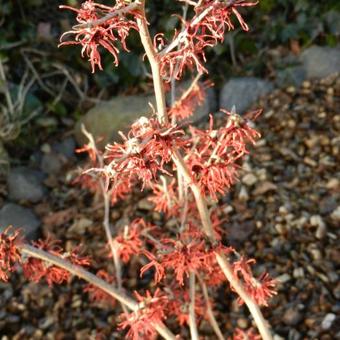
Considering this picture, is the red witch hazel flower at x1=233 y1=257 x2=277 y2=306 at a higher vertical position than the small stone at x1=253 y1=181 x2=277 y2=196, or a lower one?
higher

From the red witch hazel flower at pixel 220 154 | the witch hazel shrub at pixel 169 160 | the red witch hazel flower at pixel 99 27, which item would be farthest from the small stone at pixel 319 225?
the red witch hazel flower at pixel 99 27

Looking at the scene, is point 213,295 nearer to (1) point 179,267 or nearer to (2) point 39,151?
(1) point 179,267

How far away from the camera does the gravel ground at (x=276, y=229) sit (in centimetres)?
206

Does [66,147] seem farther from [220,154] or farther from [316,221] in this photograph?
[220,154]

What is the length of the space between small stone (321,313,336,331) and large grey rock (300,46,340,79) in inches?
61.0

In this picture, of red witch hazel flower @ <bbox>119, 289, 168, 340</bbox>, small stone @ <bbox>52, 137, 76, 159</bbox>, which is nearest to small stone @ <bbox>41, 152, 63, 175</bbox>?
small stone @ <bbox>52, 137, 76, 159</bbox>

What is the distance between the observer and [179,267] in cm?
119

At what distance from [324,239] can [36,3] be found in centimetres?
222

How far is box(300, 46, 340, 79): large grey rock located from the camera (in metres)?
3.11

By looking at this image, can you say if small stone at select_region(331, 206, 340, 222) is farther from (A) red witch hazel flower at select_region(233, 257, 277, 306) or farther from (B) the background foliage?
(B) the background foliage

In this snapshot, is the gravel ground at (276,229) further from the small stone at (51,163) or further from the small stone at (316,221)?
the small stone at (51,163)

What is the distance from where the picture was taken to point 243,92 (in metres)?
3.13

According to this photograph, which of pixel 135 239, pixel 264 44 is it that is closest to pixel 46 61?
pixel 264 44

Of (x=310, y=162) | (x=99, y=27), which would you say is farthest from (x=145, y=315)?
(x=310, y=162)
